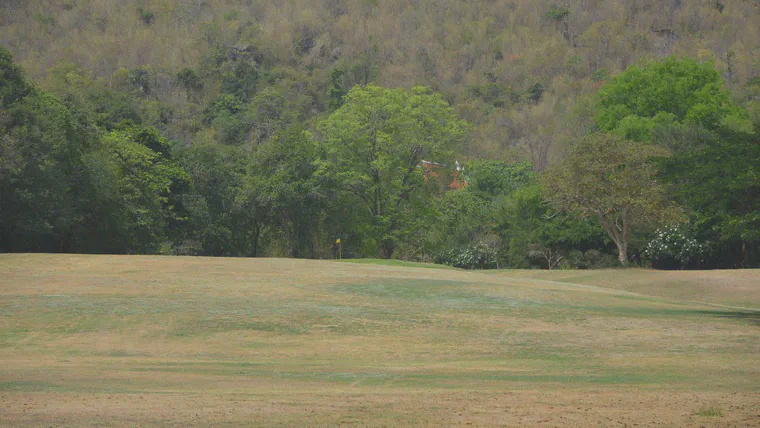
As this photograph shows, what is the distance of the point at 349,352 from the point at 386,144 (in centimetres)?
4826

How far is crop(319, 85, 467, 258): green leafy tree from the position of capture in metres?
62.8

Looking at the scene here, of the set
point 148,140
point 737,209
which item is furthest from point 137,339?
point 148,140

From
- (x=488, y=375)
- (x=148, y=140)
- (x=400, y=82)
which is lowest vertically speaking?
(x=488, y=375)

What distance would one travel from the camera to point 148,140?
69875 millimetres

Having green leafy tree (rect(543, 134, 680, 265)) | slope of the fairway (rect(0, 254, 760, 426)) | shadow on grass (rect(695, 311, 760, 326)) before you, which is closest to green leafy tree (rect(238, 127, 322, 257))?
green leafy tree (rect(543, 134, 680, 265))

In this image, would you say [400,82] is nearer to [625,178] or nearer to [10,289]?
[625,178]

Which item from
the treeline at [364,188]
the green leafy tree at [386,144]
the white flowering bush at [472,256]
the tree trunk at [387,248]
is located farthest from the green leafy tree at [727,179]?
the tree trunk at [387,248]

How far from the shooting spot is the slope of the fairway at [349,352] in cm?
924

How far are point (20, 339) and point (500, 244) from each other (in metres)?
52.4

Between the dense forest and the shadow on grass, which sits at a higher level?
the dense forest

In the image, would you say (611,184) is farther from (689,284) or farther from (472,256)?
(472,256)

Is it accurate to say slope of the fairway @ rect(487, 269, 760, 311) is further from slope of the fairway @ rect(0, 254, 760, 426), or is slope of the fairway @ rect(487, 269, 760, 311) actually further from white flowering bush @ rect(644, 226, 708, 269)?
white flowering bush @ rect(644, 226, 708, 269)

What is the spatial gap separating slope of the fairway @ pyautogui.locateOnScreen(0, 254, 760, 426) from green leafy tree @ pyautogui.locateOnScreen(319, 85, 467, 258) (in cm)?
3560

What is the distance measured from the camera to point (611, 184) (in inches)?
1838
